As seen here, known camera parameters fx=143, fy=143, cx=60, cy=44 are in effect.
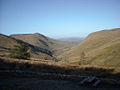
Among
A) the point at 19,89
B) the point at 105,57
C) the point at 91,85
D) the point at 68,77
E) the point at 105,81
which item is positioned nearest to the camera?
the point at 19,89

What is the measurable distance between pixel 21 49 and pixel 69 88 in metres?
48.7

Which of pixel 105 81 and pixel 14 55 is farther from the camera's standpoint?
pixel 14 55

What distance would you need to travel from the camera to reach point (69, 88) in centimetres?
1877

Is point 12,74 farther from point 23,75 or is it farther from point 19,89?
point 19,89

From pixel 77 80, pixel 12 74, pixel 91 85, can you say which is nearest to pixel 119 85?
pixel 91 85

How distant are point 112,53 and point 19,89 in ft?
550

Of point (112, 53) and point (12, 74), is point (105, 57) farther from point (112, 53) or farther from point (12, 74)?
point (12, 74)

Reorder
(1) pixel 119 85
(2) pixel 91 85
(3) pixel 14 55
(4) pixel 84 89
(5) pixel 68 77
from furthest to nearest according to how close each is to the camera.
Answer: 1. (3) pixel 14 55
2. (5) pixel 68 77
3. (1) pixel 119 85
4. (2) pixel 91 85
5. (4) pixel 84 89

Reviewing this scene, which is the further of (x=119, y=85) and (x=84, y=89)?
(x=119, y=85)

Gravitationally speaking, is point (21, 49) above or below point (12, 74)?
above

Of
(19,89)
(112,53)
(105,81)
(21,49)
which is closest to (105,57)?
(112,53)

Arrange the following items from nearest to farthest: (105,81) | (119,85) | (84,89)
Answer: (84,89) < (119,85) < (105,81)

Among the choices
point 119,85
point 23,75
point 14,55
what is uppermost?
point 14,55

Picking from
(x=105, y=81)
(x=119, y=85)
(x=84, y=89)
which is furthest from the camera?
(x=105, y=81)
